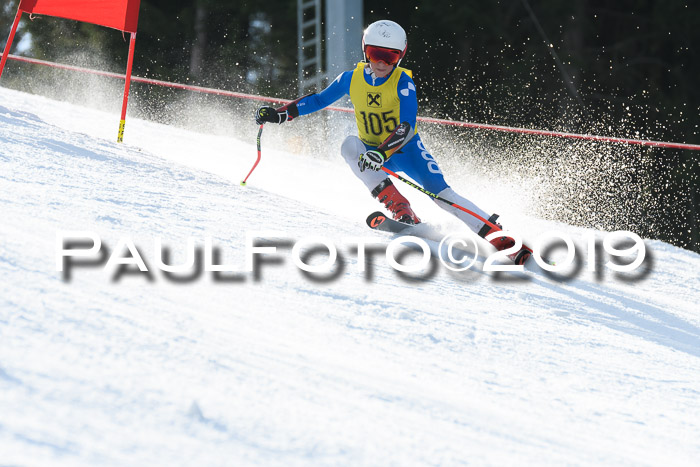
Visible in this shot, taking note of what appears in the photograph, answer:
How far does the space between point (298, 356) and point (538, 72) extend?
1490 centimetres

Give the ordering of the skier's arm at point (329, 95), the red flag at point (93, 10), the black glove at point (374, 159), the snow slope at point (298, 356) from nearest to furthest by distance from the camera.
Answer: the snow slope at point (298, 356) → the black glove at point (374, 159) → the skier's arm at point (329, 95) → the red flag at point (93, 10)

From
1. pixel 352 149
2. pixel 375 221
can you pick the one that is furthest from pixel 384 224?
pixel 352 149

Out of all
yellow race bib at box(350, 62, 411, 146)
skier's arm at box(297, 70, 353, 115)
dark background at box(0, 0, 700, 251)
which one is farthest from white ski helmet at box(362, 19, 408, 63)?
dark background at box(0, 0, 700, 251)

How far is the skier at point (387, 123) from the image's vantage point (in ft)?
14.3

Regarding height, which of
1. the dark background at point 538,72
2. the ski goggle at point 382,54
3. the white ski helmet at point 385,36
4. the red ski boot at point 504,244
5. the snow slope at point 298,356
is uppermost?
the dark background at point 538,72

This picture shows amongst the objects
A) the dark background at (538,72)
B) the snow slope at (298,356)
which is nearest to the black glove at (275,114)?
the snow slope at (298,356)

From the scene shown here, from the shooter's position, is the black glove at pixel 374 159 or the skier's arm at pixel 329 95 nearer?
the black glove at pixel 374 159

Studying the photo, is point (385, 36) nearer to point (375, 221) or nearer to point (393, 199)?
point (393, 199)

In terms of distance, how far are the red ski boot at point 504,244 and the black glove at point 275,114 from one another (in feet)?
4.43

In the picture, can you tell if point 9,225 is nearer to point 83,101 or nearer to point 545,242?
point 545,242

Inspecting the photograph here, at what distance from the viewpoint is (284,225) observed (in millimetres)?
4211

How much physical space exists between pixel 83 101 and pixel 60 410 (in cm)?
1688

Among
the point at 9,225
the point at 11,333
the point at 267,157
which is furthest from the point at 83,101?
the point at 11,333

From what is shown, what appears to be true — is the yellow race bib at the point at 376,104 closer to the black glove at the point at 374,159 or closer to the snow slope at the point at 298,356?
the black glove at the point at 374,159
